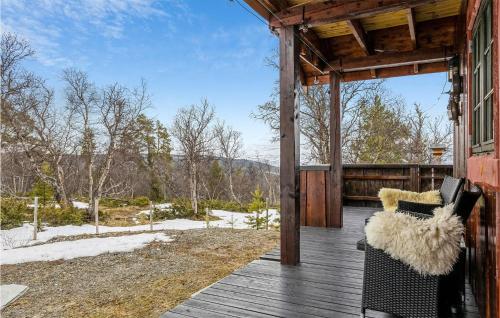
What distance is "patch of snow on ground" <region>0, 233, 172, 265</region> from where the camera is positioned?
617cm

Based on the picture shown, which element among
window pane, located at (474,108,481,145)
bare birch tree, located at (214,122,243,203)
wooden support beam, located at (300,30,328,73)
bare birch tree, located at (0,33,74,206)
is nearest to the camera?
window pane, located at (474,108,481,145)

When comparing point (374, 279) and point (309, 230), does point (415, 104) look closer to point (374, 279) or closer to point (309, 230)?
point (309, 230)

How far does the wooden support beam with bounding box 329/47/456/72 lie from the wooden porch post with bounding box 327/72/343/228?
0.23 meters

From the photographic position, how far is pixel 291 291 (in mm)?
2354

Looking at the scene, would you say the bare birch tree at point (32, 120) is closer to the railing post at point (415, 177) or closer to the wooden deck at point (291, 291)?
the wooden deck at point (291, 291)

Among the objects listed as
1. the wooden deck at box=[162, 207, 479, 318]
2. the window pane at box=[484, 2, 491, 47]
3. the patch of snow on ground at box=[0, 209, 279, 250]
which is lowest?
the patch of snow on ground at box=[0, 209, 279, 250]

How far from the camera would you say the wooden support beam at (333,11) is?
2.80m

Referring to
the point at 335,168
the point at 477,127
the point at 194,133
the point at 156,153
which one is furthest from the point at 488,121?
the point at 156,153

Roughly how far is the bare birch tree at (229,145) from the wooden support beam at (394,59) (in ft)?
36.8

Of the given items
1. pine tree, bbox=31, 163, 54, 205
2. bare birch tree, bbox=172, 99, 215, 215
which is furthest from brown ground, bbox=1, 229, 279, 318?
bare birch tree, bbox=172, 99, 215, 215

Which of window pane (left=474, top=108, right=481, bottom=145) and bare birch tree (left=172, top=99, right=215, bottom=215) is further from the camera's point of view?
bare birch tree (left=172, top=99, right=215, bottom=215)

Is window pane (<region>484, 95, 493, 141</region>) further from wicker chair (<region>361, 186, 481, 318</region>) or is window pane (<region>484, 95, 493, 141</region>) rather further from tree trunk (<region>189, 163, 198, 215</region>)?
tree trunk (<region>189, 163, 198, 215</region>)

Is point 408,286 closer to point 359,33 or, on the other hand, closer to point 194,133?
point 359,33

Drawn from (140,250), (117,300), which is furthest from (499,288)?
(140,250)
